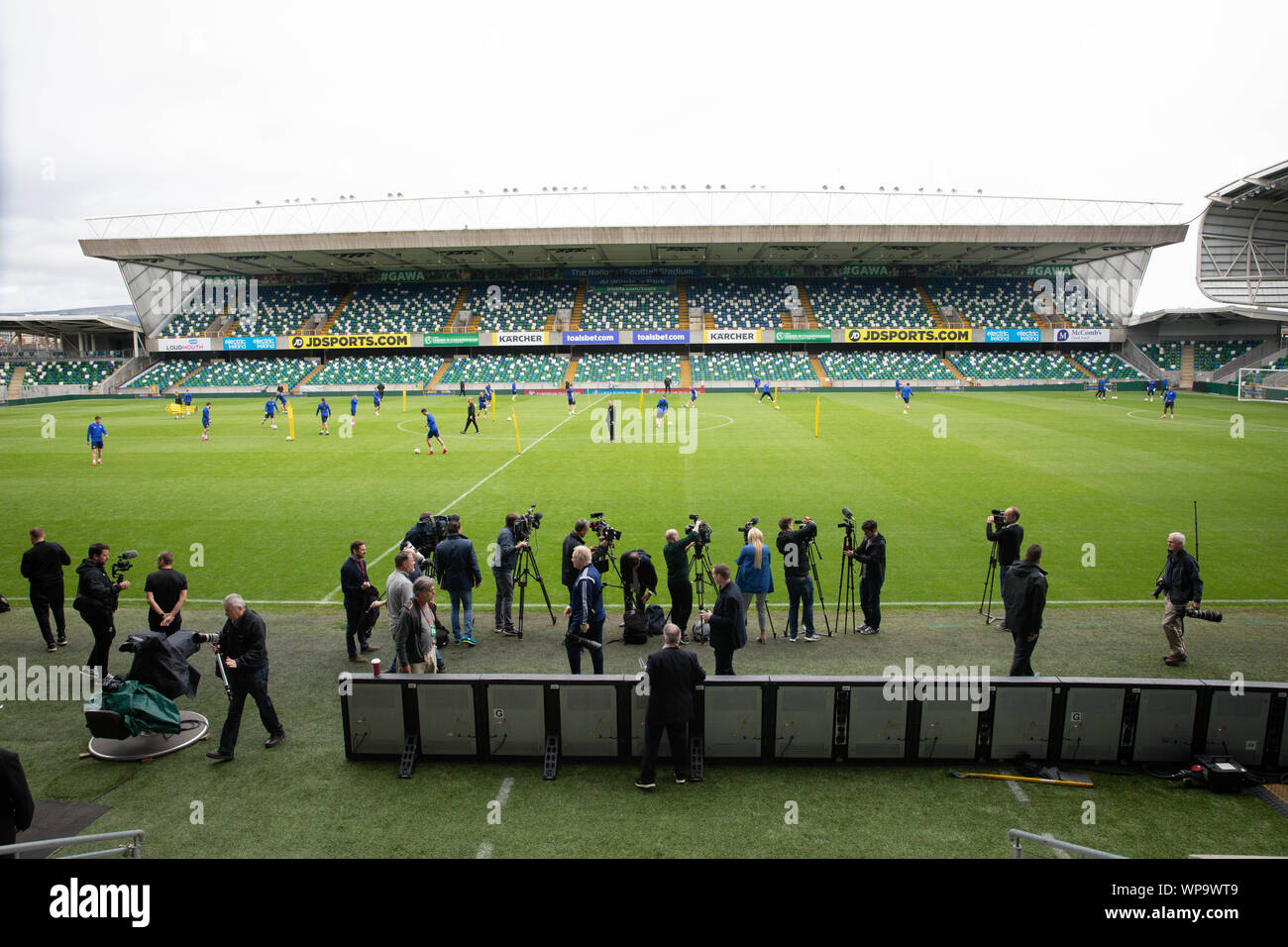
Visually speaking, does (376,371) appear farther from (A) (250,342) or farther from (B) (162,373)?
(B) (162,373)

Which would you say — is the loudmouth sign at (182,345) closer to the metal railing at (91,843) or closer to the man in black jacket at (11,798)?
the metal railing at (91,843)

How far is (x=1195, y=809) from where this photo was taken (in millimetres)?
6289

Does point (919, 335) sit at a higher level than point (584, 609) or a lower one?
higher

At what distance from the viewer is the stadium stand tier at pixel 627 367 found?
202 feet

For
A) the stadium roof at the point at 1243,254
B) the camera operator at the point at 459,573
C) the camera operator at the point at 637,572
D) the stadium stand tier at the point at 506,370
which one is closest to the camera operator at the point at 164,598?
the camera operator at the point at 459,573

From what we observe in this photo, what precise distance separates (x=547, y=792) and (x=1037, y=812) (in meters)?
4.42

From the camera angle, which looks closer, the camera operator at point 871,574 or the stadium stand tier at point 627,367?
the camera operator at point 871,574

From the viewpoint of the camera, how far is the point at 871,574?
10430 millimetres

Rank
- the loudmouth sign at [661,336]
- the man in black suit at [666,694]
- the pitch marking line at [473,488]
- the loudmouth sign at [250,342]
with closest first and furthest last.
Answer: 1. the man in black suit at [666,694]
2. the pitch marking line at [473,488]
3. the loudmouth sign at [661,336]
4. the loudmouth sign at [250,342]

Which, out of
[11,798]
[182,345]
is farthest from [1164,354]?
[182,345]

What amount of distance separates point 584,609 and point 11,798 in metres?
5.09

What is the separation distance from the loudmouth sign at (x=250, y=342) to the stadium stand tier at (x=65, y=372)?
430 inches
